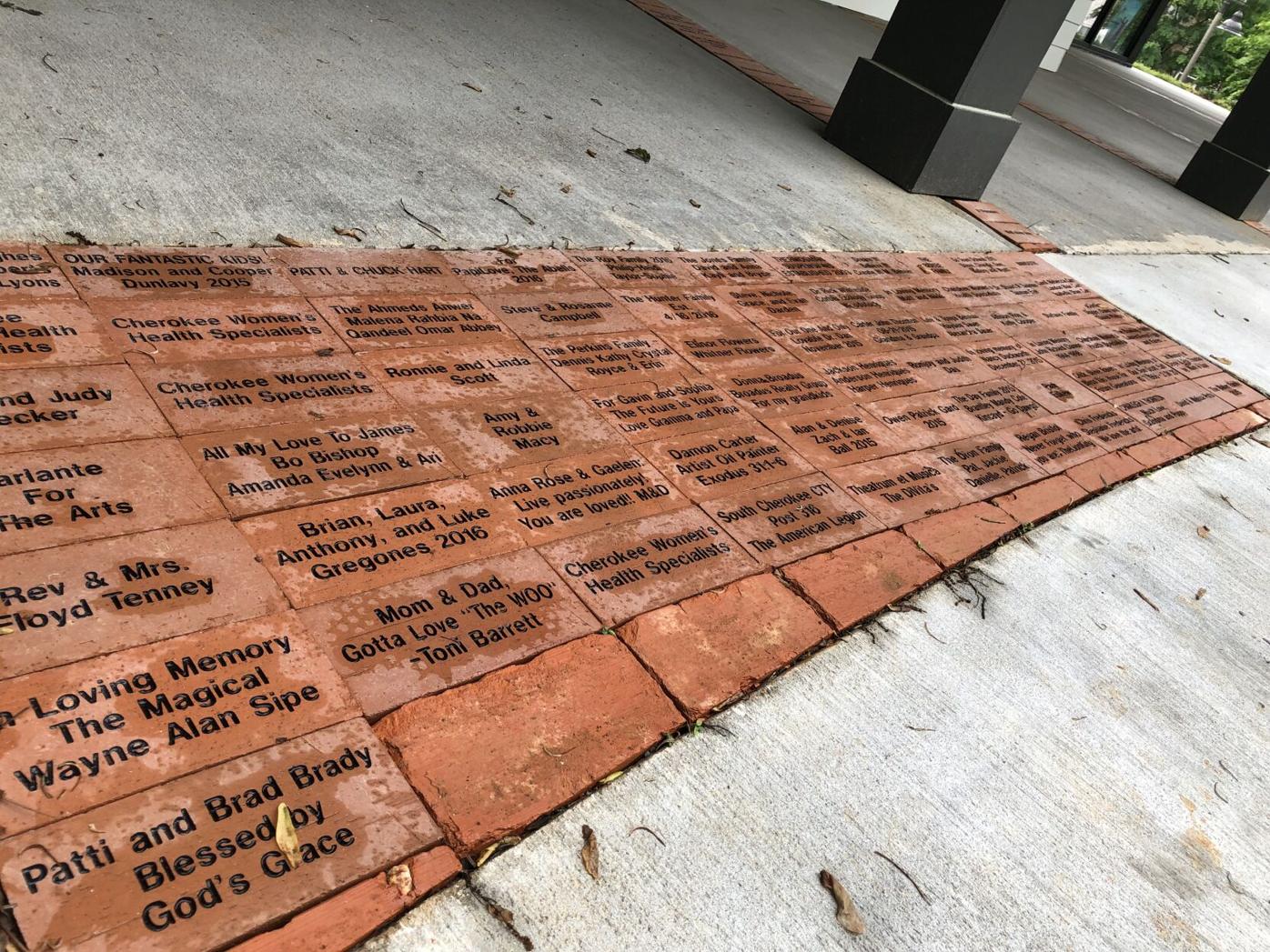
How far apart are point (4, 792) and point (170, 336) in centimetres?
145

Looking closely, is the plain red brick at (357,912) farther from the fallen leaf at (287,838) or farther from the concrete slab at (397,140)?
the concrete slab at (397,140)

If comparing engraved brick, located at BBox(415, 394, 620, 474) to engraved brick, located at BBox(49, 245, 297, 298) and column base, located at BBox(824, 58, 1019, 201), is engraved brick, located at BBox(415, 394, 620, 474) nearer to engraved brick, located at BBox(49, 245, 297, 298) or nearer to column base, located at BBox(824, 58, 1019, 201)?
engraved brick, located at BBox(49, 245, 297, 298)

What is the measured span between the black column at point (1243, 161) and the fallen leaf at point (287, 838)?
12.5m

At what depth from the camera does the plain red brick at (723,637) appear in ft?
7.22

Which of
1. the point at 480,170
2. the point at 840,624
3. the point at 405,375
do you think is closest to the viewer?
the point at 840,624

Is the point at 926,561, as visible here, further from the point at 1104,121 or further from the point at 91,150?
the point at 1104,121

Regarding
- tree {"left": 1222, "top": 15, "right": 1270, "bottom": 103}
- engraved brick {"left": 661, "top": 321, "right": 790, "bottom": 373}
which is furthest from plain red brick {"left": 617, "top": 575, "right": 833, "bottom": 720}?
tree {"left": 1222, "top": 15, "right": 1270, "bottom": 103}

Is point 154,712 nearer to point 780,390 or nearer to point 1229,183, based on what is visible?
point 780,390

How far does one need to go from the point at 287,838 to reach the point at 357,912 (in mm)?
176

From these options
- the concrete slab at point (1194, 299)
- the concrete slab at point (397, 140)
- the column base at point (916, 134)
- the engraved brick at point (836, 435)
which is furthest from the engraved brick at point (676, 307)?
the concrete slab at point (1194, 299)

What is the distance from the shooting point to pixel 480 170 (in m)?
4.34

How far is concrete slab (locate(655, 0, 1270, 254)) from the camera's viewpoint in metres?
7.88

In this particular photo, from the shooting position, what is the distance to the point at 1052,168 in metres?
9.23

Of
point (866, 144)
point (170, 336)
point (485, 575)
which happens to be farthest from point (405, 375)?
point (866, 144)
